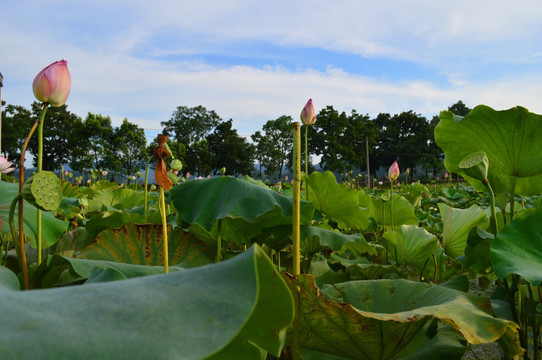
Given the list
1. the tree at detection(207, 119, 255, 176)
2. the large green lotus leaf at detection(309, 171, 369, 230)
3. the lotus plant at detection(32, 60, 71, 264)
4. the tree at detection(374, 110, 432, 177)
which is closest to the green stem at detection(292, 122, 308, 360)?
the lotus plant at detection(32, 60, 71, 264)

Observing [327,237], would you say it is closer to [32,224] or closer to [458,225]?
[458,225]

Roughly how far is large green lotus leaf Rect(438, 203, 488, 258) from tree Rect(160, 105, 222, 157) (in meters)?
31.8

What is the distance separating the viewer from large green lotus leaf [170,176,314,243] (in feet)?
2.76

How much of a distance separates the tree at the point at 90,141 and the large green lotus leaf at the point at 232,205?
74.9ft

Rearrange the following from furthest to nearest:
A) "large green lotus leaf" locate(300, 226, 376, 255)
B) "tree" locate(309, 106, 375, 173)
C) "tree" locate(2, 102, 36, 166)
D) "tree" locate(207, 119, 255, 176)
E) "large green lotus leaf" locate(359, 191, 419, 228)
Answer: "tree" locate(207, 119, 255, 176), "tree" locate(309, 106, 375, 173), "tree" locate(2, 102, 36, 166), "large green lotus leaf" locate(359, 191, 419, 228), "large green lotus leaf" locate(300, 226, 376, 255)

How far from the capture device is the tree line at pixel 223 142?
22.0 metres

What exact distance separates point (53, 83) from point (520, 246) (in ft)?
2.56

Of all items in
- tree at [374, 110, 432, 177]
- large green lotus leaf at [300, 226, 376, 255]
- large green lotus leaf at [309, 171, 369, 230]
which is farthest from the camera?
tree at [374, 110, 432, 177]

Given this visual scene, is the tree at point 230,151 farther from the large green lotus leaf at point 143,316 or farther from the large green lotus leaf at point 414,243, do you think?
the large green lotus leaf at point 143,316

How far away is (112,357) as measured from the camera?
0.19 meters

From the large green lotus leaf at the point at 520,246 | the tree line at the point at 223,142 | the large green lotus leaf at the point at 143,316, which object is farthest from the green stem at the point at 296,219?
the tree line at the point at 223,142

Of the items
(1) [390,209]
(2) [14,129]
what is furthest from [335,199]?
(2) [14,129]

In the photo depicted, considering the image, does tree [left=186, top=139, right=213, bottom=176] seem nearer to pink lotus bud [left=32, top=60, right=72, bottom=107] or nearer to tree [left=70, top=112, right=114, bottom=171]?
tree [left=70, top=112, right=114, bottom=171]

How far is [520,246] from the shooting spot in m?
0.64
